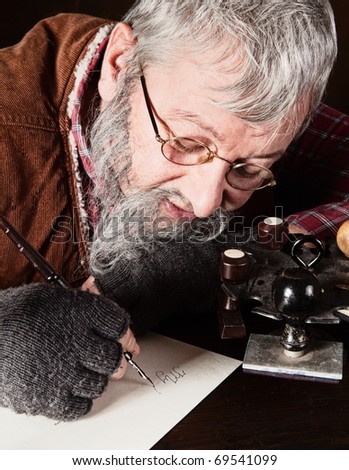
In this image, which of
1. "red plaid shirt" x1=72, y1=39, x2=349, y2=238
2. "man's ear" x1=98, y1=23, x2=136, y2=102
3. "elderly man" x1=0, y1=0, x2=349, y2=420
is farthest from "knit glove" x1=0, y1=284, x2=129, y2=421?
"red plaid shirt" x1=72, y1=39, x2=349, y2=238

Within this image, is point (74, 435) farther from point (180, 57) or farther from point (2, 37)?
point (2, 37)

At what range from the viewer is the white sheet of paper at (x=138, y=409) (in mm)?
957

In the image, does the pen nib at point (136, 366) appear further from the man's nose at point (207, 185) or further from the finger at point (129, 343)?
the man's nose at point (207, 185)

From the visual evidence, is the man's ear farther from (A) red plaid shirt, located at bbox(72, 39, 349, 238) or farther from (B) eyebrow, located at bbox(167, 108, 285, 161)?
(A) red plaid shirt, located at bbox(72, 39, 349, 238)

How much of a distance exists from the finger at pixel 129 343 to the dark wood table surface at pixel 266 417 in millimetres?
135

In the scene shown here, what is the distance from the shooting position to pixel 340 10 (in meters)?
2.33

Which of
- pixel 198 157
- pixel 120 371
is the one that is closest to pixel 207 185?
pixel 198 157

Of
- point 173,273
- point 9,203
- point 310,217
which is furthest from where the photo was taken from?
point 310,217

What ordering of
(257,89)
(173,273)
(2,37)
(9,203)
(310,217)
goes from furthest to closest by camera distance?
(2,37) < (310,217) < (9,203) < (173,273) < (257,89)

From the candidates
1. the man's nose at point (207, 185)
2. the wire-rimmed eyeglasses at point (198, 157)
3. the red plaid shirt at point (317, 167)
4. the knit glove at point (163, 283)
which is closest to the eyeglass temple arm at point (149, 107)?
the wire-rimmed eyeglasses at point (198, 157)

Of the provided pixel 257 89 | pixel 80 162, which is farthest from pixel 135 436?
pixel 80 162

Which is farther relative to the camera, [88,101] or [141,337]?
[88,101]

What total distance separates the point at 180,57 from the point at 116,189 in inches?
13.8

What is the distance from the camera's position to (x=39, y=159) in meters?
1.44
